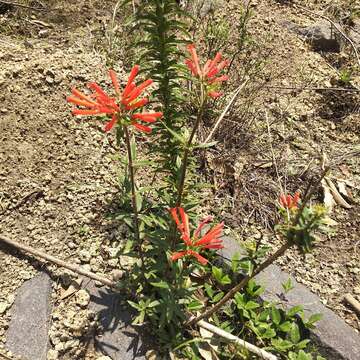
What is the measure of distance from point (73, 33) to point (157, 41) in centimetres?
259

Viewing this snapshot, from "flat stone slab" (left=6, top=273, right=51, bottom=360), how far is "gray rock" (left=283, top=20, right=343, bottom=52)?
14.3 ft

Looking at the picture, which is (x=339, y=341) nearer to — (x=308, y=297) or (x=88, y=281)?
(x=308, y=297)

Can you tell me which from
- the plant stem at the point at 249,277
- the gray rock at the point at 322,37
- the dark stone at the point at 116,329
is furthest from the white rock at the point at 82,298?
the gray rock at the point at 322,37

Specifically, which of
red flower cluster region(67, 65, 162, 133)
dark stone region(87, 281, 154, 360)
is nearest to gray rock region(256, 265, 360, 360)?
dark stone region(87, 281, 154, 360)

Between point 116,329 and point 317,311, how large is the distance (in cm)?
157

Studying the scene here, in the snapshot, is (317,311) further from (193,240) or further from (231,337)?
(193,240)

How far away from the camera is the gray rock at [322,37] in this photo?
5.33 metres

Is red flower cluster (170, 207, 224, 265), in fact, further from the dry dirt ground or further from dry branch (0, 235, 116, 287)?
the dry dirt ground

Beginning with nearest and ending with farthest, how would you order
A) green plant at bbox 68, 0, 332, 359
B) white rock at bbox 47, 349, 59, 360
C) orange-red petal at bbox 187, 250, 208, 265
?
orange-red petal at bbox 187, 250, 208, 265
green plant at bbox 68, 0, 332, 359
white rock at bbox 47, 349, 59, 360

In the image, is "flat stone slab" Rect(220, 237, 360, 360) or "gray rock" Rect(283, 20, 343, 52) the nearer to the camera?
"flat stone slab" Rect(220, 237, 360, 360)

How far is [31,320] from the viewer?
2.96m

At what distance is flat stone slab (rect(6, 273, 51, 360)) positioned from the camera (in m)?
2.85

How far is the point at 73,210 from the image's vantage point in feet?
11.4

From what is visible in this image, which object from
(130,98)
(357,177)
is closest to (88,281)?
(130,98)
